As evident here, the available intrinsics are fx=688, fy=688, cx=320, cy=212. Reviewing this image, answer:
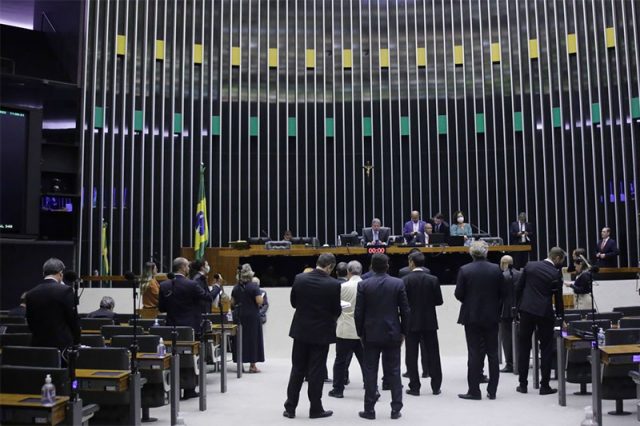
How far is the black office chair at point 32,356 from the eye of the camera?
4188mm

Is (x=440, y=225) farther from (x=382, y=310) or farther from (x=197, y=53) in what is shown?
(x=197, y=53)

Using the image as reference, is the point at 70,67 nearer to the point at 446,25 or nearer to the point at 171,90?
the point at 171,90

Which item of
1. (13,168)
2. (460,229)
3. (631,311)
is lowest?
(631,311)

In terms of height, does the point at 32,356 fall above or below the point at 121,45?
below

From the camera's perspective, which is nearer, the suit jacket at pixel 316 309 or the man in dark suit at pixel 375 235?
the suit jacket at pixel 316 309

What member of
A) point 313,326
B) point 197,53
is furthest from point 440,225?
point 197,53

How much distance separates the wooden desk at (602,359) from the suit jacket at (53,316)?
12.0 feet

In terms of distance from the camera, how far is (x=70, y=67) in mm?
14234

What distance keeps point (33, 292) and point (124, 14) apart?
12248 mm

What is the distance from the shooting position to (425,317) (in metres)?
6.66

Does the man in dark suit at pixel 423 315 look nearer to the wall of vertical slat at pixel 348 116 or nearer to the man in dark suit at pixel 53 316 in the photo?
the man in dark suit at pixel 53 316

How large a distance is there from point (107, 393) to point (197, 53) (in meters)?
12.4

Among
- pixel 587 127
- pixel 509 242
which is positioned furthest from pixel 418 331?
pixel 587 127

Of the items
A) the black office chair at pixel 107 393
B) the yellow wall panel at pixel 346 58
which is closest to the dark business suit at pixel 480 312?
the black office chair at pixel 107 393
